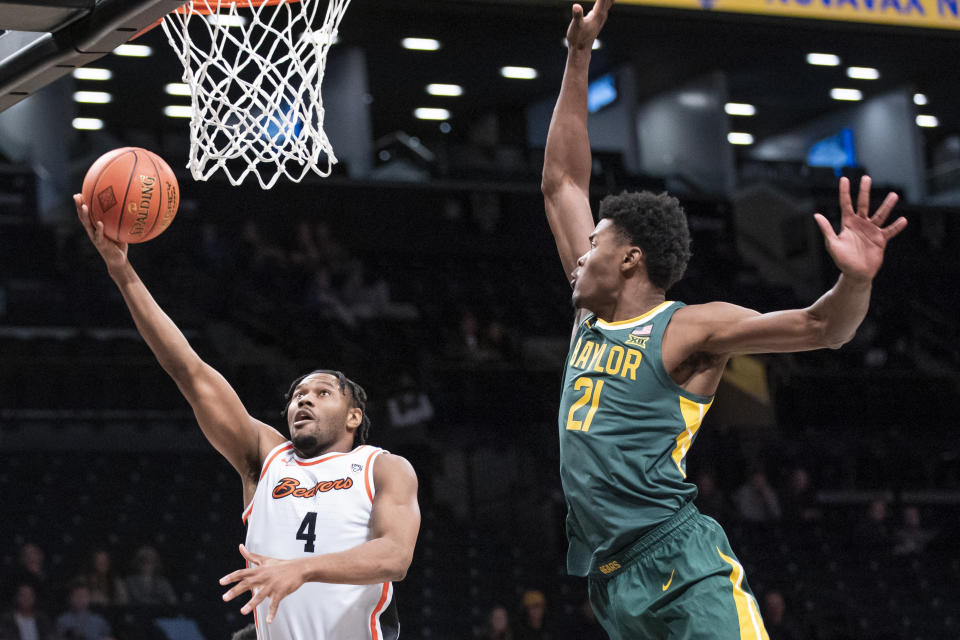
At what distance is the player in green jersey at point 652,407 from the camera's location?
288 centimetres

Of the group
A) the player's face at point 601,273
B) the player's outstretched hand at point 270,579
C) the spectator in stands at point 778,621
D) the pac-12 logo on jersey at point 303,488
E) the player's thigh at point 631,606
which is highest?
the player's face at point 601,273

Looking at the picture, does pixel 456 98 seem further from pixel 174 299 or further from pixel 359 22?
pixel 174 299

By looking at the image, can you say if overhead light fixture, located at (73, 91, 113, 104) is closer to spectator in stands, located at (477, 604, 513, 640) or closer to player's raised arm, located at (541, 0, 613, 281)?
spectator in stands, located at (477, 604, 513, 640)

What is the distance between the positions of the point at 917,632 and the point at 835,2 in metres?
5.82

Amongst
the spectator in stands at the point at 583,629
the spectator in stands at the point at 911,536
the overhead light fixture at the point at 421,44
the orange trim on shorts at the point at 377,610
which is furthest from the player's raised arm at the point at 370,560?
the overhead light fixture at the point at 421,44

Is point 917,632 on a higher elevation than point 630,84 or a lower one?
lower

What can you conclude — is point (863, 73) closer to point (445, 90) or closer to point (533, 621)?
point (445, 90)

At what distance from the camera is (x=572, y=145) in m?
3.65

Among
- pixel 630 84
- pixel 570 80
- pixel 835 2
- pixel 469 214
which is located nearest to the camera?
pixel 570 80

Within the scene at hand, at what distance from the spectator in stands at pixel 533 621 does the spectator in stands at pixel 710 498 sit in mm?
2124

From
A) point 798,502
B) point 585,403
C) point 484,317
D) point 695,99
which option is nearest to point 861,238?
point 585,403

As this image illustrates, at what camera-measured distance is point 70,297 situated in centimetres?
1149

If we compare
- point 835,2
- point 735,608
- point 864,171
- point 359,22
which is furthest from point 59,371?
point 864,171

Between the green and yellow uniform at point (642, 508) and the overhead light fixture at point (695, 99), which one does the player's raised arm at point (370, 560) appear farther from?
the overhead light fixture at point (695, 99)
